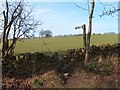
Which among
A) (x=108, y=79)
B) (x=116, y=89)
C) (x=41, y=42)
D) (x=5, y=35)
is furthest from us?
(x=41, y=42)

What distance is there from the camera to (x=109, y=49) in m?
16.1

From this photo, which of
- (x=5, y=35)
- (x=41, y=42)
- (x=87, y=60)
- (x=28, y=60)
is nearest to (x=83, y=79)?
(x=87, y=60)

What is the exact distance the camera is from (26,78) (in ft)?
42.0

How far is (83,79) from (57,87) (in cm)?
116

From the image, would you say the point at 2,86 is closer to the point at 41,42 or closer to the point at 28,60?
the point at 28,60

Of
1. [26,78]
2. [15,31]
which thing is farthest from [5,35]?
[26,78]

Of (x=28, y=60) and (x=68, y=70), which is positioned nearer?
(x=68, y=70)

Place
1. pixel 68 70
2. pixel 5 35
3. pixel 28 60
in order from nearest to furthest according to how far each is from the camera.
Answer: pixel 68 70
pixel 28 60
pixel 5 35

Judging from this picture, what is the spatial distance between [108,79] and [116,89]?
81cm

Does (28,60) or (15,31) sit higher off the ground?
(15,31)

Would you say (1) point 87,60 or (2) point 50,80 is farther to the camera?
(1) point 87,60

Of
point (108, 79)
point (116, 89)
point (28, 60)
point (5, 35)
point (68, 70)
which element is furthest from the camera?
point (5, 35)

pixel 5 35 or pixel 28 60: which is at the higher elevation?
pixel 5 35

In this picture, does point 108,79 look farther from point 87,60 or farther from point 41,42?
point 41,42
